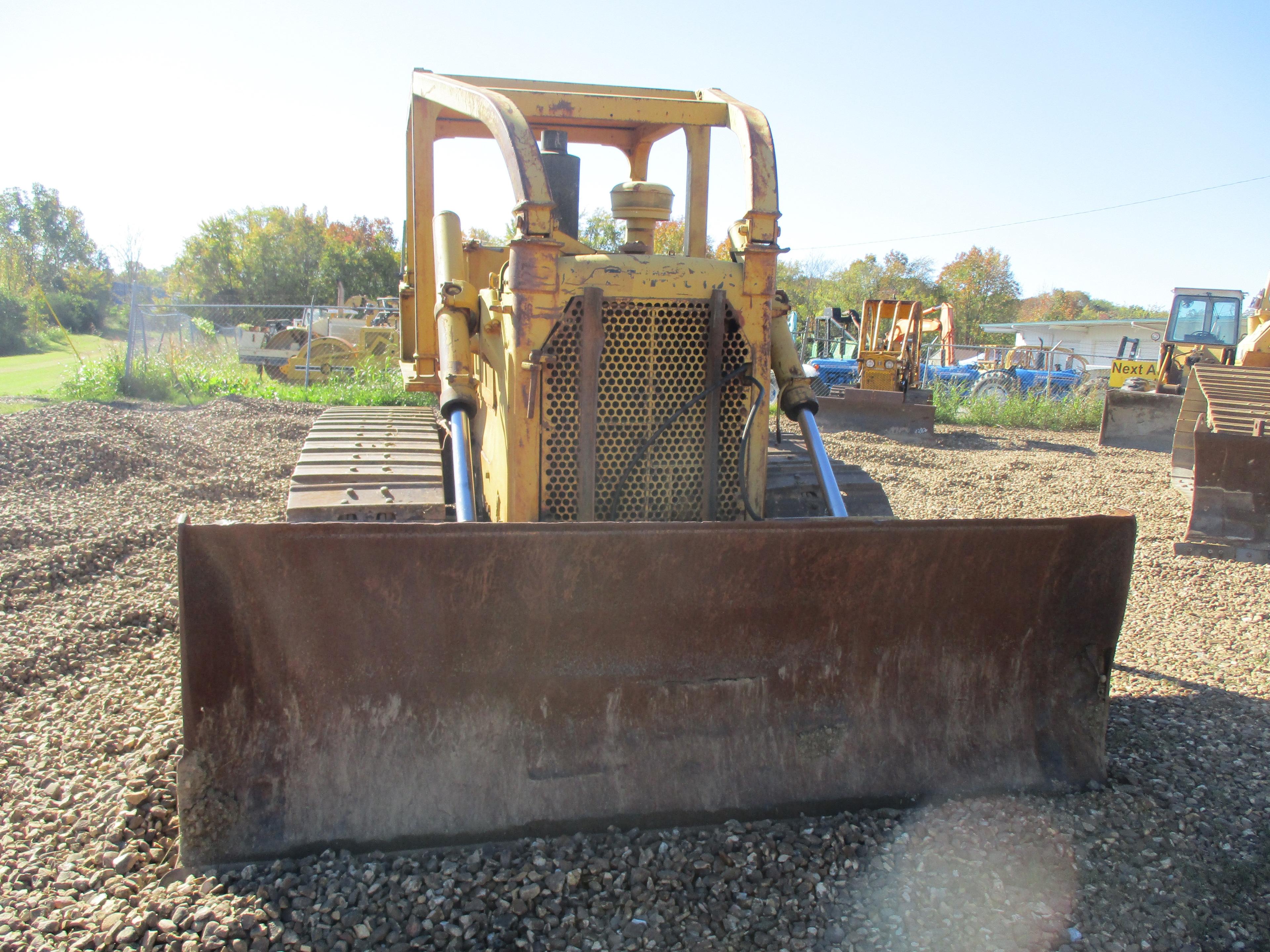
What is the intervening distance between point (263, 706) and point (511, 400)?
4.44 feet

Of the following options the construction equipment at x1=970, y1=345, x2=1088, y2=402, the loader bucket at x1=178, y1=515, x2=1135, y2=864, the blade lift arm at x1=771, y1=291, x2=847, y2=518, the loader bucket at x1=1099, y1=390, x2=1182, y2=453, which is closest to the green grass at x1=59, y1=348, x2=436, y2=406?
the blade lift arm at x1=771, y1=291, x2=847, y2=518

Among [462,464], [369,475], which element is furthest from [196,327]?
[462,464]

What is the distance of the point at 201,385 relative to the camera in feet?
53.8

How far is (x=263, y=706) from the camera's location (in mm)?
2662

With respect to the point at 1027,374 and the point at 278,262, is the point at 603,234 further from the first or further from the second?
the point at 278,262

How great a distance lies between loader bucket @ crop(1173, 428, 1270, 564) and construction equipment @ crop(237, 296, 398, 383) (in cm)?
1478

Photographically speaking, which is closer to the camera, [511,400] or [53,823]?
[53,823]

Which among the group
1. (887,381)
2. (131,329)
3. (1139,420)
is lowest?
(1139,420)

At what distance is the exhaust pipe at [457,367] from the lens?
136 inches

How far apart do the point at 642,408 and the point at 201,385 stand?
1538 cm

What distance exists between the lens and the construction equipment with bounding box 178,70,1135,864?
8.71 feet

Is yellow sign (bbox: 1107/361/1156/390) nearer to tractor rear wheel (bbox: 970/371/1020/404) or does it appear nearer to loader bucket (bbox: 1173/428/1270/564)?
tractor rear wheel (bbox: 970/371/1020/404)

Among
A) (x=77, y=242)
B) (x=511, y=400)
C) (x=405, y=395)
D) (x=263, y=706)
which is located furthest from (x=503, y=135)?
(x=77, y=242)

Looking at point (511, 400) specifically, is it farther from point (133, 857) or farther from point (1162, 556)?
point (1162, 556)
